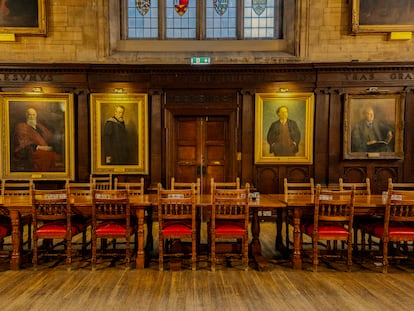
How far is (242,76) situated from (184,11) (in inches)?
89.5

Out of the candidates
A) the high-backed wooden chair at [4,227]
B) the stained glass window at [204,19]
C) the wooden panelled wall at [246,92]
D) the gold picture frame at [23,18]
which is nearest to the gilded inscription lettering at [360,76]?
the wooden panelled wall at [246,92]

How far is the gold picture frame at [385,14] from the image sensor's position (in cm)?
752

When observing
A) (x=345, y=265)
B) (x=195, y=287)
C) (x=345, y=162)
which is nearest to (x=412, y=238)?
(x=345, y=265)

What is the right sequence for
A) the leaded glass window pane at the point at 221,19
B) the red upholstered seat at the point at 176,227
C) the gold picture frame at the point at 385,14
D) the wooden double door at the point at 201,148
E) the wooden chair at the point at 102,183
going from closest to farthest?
the red upholstered seat at the point at 176,227, the wooden chair at the point at 102,183, the gold picture frame at the point at 385,14, the wooden double door at the point at 201,148, the leaded glass window pane at the point at 221,19

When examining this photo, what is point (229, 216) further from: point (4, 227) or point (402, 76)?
point (402, 76)

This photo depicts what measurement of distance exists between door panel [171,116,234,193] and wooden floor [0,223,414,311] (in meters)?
3.53

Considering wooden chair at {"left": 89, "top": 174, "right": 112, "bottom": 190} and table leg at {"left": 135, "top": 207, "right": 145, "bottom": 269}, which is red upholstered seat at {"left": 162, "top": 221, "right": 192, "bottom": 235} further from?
wooden chair at {"left": 89, "top": 174, "right": 112, "bottom": 190}

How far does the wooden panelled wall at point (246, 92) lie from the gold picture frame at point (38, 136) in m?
0.21

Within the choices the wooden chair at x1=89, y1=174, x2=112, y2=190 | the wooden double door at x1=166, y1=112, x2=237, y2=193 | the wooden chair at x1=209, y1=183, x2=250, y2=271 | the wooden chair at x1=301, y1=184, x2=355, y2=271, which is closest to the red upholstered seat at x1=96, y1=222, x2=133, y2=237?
the wooden chair at x1=89, y1=174, x2=112, y2=190

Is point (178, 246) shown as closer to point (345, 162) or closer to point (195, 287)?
point (195, 287)

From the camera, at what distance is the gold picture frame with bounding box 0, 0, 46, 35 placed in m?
7.57

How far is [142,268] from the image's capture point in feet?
14.9

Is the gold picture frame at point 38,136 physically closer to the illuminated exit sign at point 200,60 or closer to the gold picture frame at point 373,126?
the illuminated exit sign at point 200,60

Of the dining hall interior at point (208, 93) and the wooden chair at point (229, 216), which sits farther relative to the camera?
the dining hall interior at point (208, 93)
